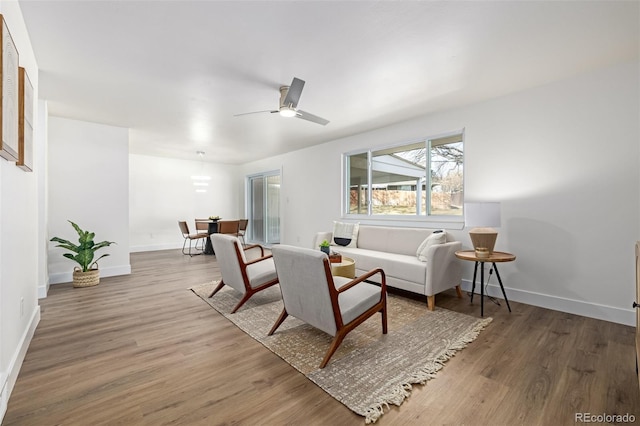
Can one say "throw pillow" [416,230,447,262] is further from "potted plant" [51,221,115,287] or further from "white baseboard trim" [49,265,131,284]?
"white baseboard trim" [49,265,131,284]

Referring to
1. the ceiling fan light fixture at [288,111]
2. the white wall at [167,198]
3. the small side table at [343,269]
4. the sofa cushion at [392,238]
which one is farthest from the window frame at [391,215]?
the white wall at [167,198]

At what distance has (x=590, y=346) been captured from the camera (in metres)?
2.38

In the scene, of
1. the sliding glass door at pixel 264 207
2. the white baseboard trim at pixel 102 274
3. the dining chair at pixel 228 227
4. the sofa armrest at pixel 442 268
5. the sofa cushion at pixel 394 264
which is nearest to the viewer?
the sofa armrest at pixel 442 268

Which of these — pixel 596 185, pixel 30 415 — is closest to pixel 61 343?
pixel 30 415

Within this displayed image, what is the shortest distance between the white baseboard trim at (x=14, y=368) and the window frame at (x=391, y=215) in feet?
14.9

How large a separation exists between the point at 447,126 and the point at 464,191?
99 centimetres

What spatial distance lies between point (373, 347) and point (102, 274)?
15.6 ft

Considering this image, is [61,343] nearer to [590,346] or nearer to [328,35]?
[328,35]

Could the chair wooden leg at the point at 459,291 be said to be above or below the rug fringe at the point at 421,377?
above

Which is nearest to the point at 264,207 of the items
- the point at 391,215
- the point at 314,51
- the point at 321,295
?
the point at 391,215

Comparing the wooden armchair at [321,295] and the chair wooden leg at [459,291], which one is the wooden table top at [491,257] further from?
the wooden armchair at [321,295]

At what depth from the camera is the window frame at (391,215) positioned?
411cm

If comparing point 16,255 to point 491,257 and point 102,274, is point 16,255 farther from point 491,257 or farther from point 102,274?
point 491,257

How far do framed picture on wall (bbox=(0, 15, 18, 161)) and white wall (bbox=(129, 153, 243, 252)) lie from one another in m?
5.98
